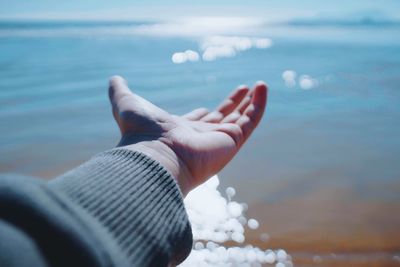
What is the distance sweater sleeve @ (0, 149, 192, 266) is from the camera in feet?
3.01

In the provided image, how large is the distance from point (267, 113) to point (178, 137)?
245 cm

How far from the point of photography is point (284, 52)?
8945 millimetres

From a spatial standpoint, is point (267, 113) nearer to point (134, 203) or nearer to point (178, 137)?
point (178, 137)

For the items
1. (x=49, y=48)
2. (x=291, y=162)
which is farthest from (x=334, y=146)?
(x=49, y=48)

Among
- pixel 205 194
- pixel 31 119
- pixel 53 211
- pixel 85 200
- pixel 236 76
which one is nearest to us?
pixel 53 211

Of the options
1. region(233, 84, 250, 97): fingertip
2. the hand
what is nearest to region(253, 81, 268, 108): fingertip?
the hand

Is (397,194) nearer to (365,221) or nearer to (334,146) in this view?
(365,221)

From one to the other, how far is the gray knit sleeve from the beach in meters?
1.04

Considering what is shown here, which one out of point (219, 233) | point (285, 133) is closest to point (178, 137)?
point (219, 233)

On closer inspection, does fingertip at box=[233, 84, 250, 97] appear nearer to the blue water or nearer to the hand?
the hand

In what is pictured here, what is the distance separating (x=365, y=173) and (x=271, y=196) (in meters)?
0.72

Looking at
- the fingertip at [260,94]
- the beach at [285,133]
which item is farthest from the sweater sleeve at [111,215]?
the fingertip at [260,94]

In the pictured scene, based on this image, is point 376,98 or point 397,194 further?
point 376,98

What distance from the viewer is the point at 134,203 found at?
1.28 m
